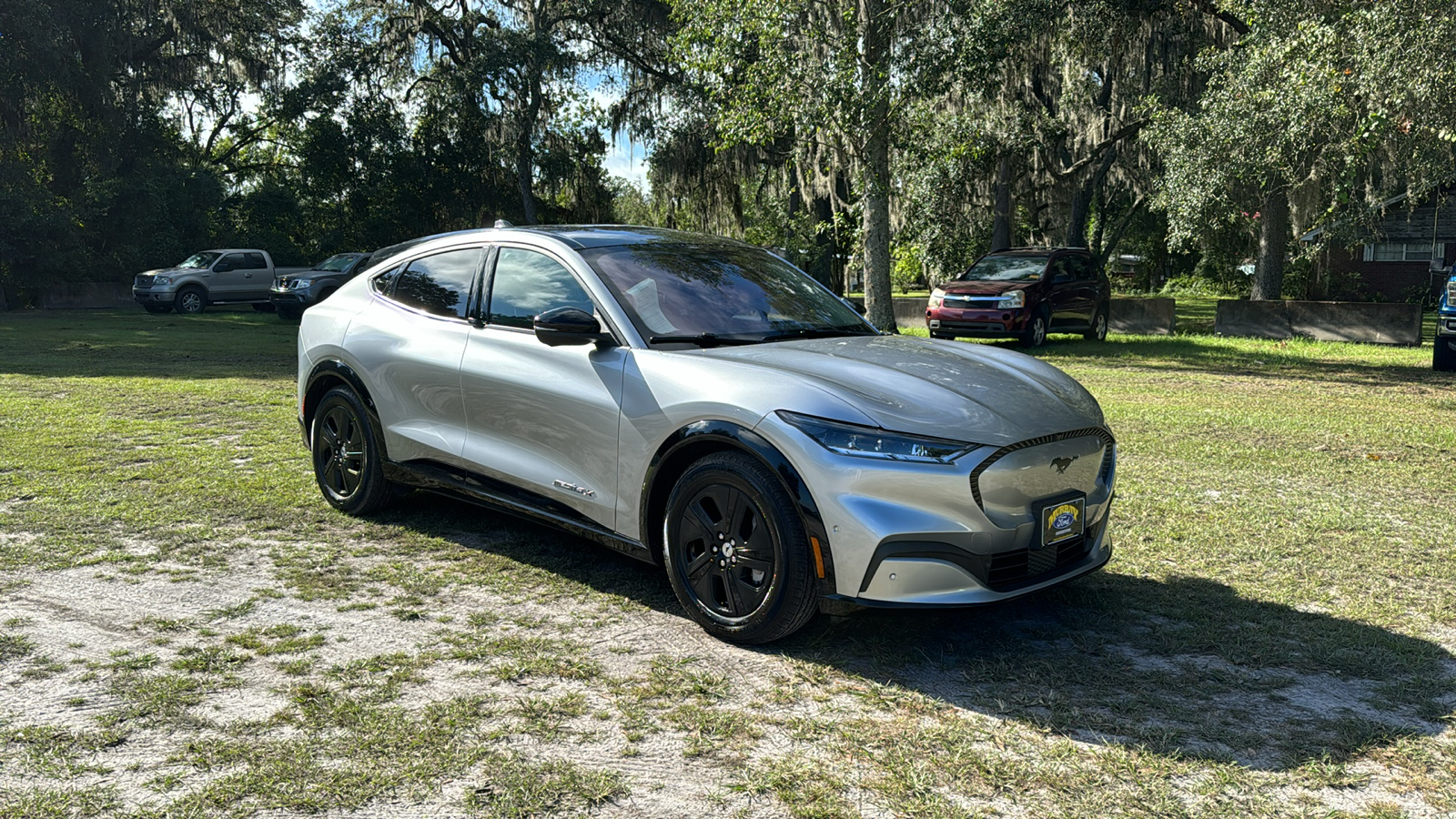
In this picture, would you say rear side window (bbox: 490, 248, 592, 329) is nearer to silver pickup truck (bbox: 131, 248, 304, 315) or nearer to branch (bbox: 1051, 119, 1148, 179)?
branch (bbox: 1051, 119, 1148, 179)

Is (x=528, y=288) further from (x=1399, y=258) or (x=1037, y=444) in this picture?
(x=1399, y=258)

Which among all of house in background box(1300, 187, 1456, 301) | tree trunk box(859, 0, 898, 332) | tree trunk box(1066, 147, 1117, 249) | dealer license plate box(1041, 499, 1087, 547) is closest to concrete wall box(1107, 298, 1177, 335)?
tree trunk box(859, 0, 898, 332)

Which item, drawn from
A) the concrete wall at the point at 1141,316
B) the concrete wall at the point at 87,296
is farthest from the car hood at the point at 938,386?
the concrete wall at the point at 87,296

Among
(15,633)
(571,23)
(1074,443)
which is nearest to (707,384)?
(1074,443)

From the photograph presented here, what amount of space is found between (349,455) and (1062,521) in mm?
3939

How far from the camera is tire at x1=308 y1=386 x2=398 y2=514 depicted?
5934 mm

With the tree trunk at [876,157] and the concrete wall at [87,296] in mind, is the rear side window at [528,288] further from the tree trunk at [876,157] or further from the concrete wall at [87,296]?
the concrete wall at [87,296]

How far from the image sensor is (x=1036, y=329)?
19.0m

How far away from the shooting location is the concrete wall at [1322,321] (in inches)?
779

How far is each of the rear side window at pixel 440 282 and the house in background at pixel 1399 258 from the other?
35809 mm

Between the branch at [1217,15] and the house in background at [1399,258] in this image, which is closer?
the branch at [1217,15]

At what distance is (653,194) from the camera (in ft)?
104

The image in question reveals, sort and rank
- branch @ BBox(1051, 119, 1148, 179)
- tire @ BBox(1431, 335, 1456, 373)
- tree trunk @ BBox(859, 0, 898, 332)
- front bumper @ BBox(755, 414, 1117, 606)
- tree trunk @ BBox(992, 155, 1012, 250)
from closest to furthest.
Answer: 1. front bumper @ BBox(755, 414, 1117, 606)
2. tire @ BBox(1431, 335, 1456, 373)
3. tree trunk @ BBox(859, 0, 898, 332)
4. tree trunk @ BBox(992, 155, 1012, 250)
5. branch @ BBox(1051, 119, 1148, 179)

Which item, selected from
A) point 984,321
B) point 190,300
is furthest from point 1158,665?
point 190,300
